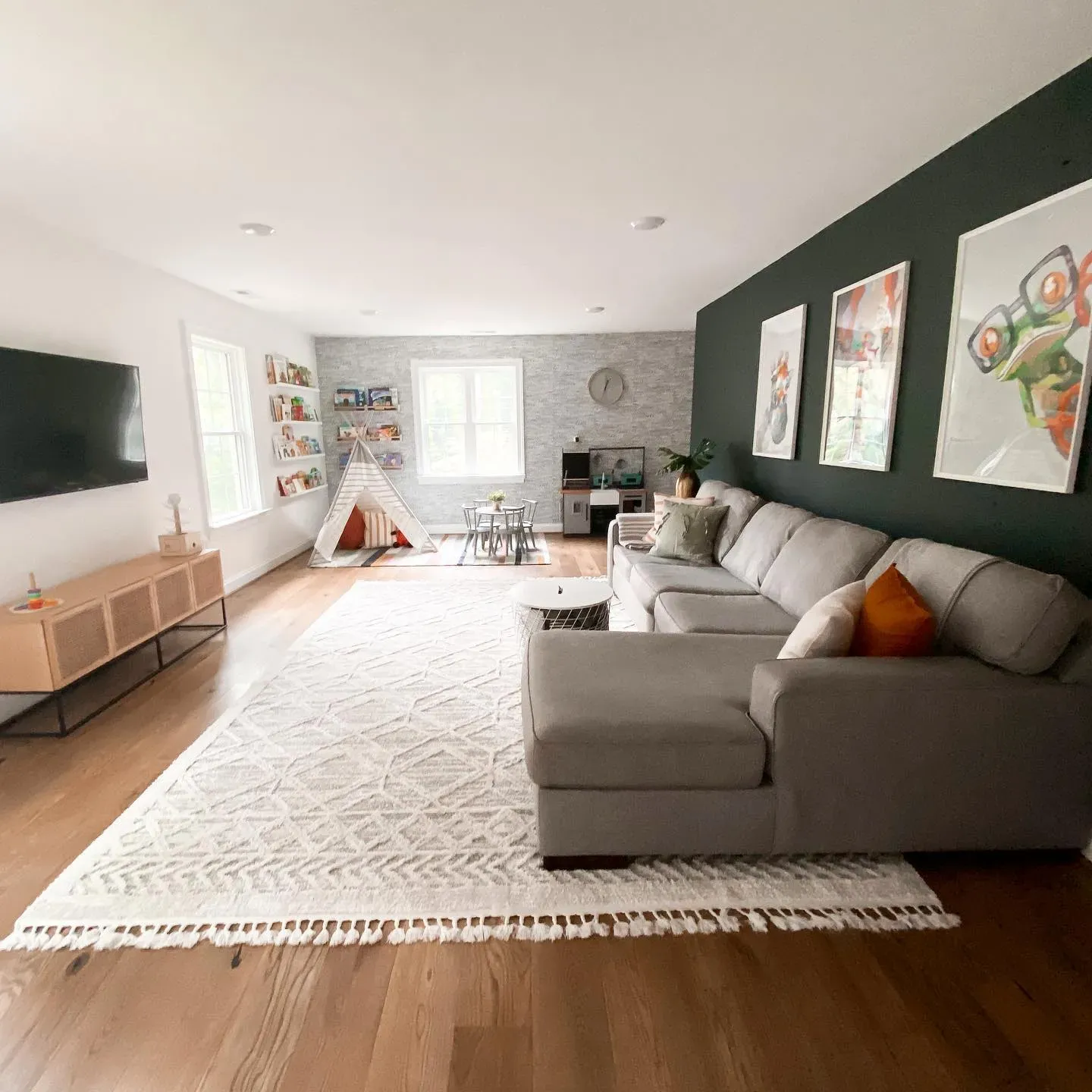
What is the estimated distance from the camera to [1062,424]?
1915 millimetres

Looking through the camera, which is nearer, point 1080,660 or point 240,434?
point 1080,660

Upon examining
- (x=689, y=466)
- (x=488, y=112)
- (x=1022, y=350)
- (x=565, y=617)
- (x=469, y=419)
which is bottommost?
(x=565, y=617)

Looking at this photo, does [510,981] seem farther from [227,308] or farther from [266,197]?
[227,308]

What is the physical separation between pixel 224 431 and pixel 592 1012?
4902mm

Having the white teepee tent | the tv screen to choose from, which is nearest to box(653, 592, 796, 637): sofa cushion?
the tv screen

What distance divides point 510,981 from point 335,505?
5.12 m

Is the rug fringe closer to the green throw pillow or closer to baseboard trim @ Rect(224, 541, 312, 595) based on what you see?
the green throw pillow

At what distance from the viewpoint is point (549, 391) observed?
7227 mm

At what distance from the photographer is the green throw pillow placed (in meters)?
3.82

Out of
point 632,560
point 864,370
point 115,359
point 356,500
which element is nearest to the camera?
Result: point 864,370

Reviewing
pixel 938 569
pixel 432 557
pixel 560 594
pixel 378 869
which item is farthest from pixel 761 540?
pixel 432 557

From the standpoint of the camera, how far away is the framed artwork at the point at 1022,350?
186cm

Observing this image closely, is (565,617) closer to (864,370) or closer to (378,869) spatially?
(378,869)

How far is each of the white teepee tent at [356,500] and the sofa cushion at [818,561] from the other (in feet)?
13.2
